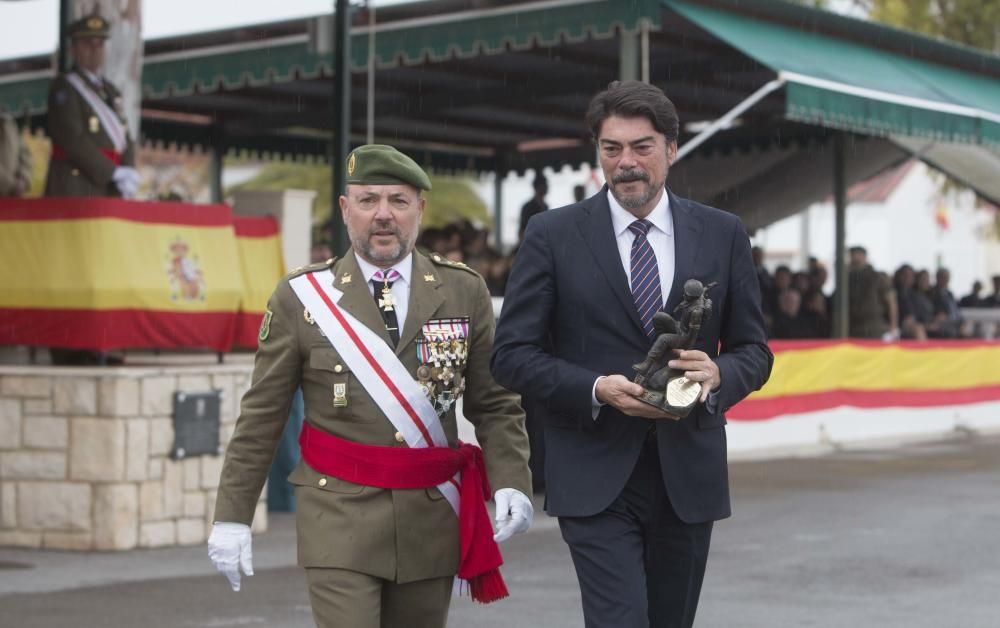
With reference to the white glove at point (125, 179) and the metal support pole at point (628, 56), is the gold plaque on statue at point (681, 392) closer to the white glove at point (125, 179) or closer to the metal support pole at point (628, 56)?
the white glove at point (125, 179)

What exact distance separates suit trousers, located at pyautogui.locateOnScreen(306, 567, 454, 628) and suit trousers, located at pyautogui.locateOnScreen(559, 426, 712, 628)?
0.43 metres

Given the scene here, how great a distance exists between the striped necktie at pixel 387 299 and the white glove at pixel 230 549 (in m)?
0.69

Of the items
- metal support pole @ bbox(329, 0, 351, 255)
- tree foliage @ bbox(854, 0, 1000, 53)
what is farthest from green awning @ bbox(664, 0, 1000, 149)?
tree foliage @ bbox(854, 0, 1000, 53)

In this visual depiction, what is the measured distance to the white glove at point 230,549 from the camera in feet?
15.8

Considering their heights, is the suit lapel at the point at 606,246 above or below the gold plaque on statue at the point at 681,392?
above

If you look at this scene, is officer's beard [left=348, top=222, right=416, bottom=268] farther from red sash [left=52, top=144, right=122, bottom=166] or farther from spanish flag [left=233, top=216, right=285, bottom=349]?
red sash [left=52, top=144, right=122, bottom=166]

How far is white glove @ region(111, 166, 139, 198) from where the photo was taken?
36.3 feet

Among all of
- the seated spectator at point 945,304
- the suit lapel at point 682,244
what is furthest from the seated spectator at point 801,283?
the suit lapel at point 682,244

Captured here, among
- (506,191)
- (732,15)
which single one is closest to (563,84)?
(732,15)

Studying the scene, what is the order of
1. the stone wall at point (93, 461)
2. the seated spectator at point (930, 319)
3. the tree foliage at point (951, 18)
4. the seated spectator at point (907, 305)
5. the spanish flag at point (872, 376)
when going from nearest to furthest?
the stone wall at point (93, 461), the spanish flag at point (872, 376), the seated spectator at point (907, 305), the seated spectator at point (930, 319), the tree foliage at point (951, 18)

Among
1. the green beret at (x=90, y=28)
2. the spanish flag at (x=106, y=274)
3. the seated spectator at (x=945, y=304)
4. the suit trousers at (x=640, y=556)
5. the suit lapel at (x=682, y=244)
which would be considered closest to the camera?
the suit trousers at (x=640, y=556)

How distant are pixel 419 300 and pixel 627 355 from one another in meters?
0.63

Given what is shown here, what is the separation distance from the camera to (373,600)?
15.6ft

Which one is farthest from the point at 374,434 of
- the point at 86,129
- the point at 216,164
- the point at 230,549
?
the point at 216,164
